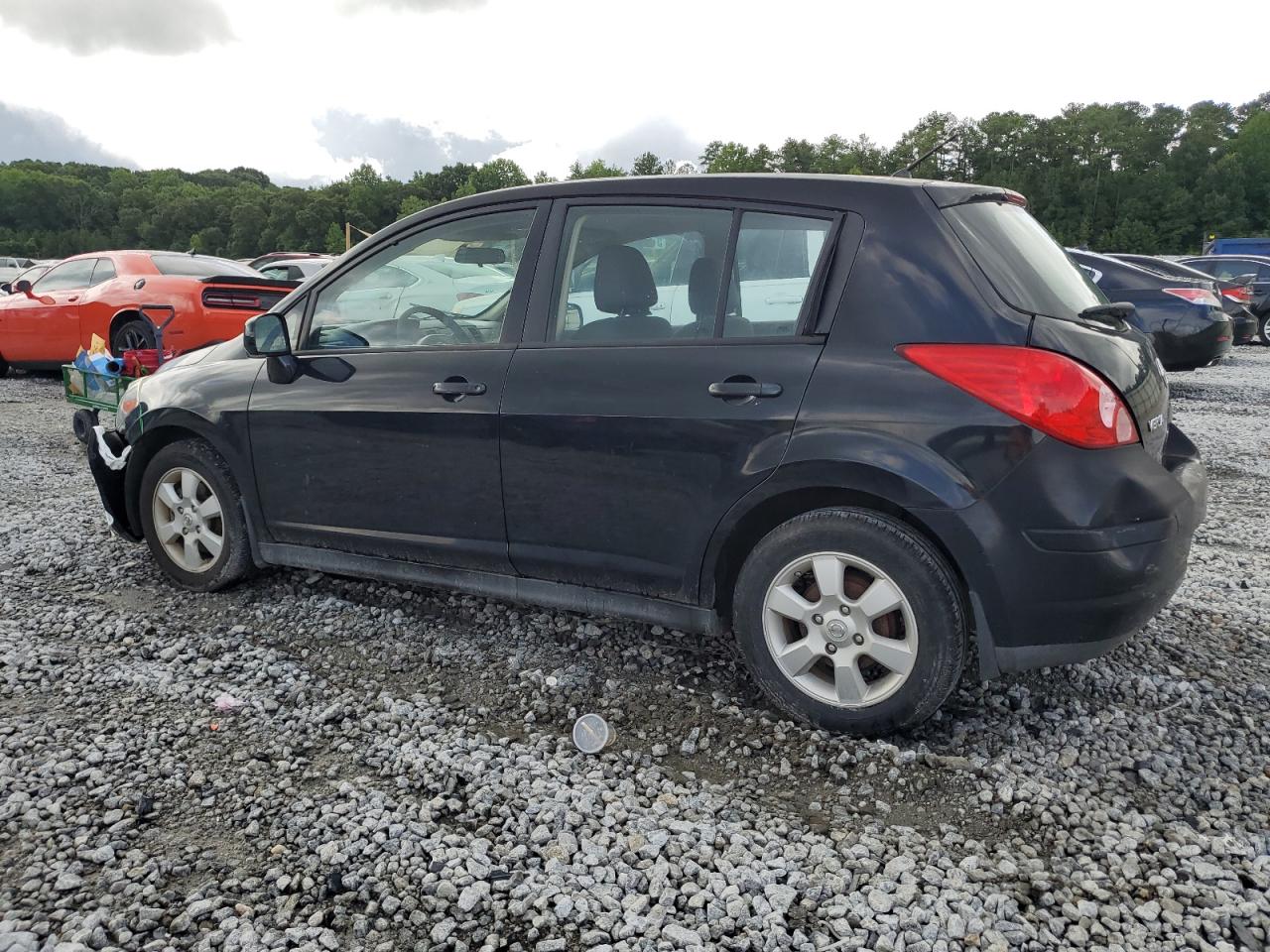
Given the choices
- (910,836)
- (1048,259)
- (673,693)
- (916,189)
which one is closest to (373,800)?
(673,693)

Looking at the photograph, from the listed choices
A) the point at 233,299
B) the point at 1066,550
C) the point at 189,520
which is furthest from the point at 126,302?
the point at 1066,550

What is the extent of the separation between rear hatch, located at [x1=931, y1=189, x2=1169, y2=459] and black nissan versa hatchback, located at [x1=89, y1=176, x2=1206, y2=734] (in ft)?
0.05

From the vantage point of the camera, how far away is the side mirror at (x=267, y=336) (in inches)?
162

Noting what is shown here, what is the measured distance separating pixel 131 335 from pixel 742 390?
32.0 feet

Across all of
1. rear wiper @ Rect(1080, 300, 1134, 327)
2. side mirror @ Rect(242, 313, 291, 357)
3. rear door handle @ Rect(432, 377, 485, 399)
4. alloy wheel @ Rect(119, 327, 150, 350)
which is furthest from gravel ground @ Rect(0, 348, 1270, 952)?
alloy wheel @ Rect(119, 327, 150, 350)

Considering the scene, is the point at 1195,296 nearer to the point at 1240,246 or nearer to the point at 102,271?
the point at 102,271

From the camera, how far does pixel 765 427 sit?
306 cm

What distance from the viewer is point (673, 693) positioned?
351 cm

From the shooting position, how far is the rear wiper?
3165 millimetres

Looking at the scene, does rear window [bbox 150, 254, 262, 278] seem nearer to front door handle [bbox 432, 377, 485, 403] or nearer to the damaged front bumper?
the damaged front bumper

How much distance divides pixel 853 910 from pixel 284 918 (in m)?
1.33

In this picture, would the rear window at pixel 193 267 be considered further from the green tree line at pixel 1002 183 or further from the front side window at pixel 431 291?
the green tree line at pixel 1002 183

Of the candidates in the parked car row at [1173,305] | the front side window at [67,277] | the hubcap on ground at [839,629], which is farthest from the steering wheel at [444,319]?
the front side window at [67,277]

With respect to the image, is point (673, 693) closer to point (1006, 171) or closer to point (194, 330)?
point (194, 330)
